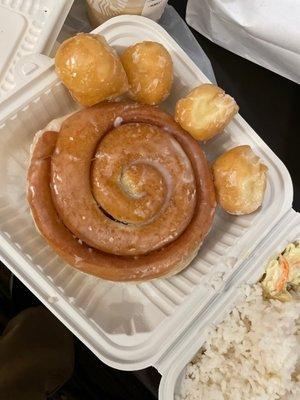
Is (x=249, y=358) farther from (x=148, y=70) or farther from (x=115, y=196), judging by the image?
(x=148, y=70)

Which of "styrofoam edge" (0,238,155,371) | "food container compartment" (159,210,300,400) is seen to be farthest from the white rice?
"styrofoam edge" (0,238,155,371)

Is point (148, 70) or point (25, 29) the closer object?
point (148, 70)

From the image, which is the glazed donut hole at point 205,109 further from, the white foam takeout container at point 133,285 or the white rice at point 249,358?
the white rice at point 249,358

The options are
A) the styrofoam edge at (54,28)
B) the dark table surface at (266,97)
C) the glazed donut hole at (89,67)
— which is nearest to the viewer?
the glazed donut hole at (89,67)

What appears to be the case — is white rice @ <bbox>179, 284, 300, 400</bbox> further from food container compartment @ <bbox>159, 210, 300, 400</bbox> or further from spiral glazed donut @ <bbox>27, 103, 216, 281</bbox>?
spiral glazed donut @ <bbox>27, 103, 216, 281</bbox>

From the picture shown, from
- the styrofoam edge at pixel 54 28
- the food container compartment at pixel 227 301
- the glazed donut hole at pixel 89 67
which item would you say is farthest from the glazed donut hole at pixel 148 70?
the food container compartment at pixel 227 301

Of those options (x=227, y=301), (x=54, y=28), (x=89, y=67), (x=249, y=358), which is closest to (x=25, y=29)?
(x=54, y=28)
